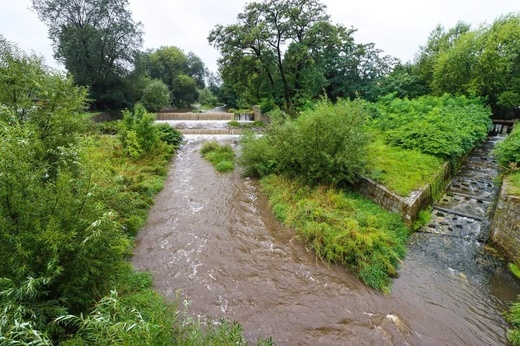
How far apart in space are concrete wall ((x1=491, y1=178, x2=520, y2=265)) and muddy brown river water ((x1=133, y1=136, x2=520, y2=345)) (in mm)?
348

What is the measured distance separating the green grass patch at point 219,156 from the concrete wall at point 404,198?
5.79 m

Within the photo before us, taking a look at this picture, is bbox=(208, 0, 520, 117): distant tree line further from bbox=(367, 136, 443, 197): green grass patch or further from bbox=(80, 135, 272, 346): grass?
bbox=(80, 135, 272, 346): grass

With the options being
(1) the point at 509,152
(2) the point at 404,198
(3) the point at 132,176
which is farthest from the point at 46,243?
(1) the point at 509,152

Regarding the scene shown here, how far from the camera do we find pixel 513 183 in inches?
263

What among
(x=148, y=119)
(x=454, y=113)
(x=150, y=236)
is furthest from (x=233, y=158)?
(x=454, y=113)

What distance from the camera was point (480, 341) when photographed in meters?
4.02

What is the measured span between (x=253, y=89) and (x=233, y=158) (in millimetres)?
11703

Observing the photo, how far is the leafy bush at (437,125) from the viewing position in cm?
927

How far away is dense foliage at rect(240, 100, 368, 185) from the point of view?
7.62 m

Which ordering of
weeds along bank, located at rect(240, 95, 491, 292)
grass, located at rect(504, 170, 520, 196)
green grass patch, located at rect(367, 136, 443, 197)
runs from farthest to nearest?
green grass patch, located at rect(367, 136, 443, 197) → grass, located at rect(504, 170, 520, 196) → weeds along bank, located at rect(240, 95, 491, 292)

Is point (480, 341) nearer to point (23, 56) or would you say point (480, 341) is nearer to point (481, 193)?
point (481, 193)

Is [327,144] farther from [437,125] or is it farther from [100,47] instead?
[100,47]

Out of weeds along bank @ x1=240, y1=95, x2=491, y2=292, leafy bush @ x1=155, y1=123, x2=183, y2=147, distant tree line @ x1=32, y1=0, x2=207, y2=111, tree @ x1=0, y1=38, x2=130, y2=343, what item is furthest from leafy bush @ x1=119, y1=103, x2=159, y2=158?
distant tree line @ x1=32, y1=0, x2=207, y2=111

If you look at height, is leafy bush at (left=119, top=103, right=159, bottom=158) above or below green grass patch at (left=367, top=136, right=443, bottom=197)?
above
